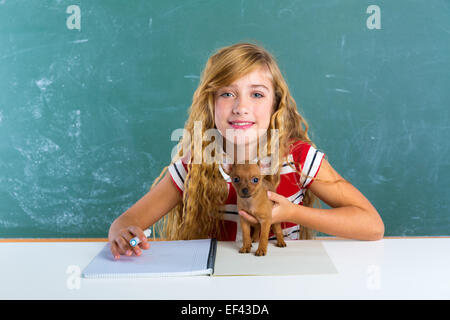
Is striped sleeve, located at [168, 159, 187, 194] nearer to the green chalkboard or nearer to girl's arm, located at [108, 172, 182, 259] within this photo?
girl's arm, located at [108, 172, 182, 259]

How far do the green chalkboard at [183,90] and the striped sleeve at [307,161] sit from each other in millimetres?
955

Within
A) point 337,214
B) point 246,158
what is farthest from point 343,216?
point 246,158

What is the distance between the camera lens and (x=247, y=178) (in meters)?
0.75

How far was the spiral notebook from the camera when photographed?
26.9 inches

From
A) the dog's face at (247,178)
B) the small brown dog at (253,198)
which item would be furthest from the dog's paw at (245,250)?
the dog's face at (247,178)

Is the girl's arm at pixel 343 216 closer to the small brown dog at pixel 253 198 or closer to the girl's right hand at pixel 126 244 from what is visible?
the small brown dog at pixel 253 198

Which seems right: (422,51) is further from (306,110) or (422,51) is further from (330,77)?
(306,110)

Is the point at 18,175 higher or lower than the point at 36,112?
lower

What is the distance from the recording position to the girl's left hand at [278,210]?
788 mm

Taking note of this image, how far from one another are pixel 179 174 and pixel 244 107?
0.30m

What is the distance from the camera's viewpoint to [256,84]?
1.02 metres

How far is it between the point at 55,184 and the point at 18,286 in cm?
154

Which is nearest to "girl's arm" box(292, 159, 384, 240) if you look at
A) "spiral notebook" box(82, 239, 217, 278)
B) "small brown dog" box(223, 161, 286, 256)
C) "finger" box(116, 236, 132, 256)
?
"small brown dog" box(223, 161, 286, 256)
